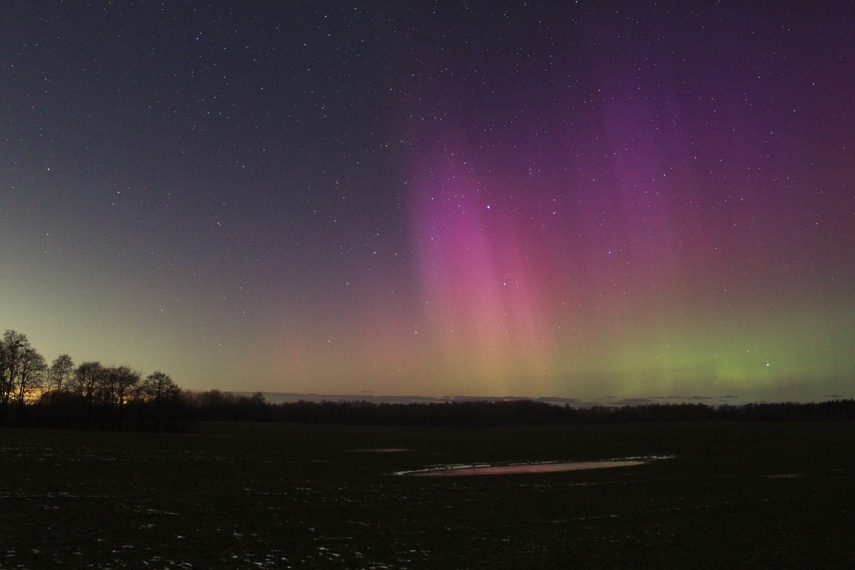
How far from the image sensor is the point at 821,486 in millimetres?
34312

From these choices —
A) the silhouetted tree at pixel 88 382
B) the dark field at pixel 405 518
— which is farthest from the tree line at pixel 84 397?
the dark field at pixel 405 518

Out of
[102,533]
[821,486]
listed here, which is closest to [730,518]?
[821,486]

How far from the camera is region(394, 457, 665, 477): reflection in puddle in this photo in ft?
138

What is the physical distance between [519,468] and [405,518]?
2654cm

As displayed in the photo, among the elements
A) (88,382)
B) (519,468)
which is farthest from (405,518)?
(88,382)

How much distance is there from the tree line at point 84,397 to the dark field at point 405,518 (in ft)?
259

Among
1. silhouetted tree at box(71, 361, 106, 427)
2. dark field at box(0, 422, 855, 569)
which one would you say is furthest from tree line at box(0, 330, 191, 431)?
dark field at box(0, 422, 855, 569)

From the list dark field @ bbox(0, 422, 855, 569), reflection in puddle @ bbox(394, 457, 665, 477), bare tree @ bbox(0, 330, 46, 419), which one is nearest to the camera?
dark field @ bbox(0, 422, 855, 569)

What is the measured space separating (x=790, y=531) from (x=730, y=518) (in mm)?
2686

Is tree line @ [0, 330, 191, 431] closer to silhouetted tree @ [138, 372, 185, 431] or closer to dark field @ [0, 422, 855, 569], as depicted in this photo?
silhouetted tree @ [138, 372, 185, 431]

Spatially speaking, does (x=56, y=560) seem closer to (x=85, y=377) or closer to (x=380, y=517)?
(x=380, y=517)

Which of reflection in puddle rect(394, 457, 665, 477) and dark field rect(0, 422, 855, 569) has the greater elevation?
dark field rect(0, 422, 855, 569)

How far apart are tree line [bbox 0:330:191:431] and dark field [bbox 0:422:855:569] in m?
78.9

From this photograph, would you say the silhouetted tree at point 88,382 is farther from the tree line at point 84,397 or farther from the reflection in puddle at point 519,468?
the reflection in puddle at point 519,468
